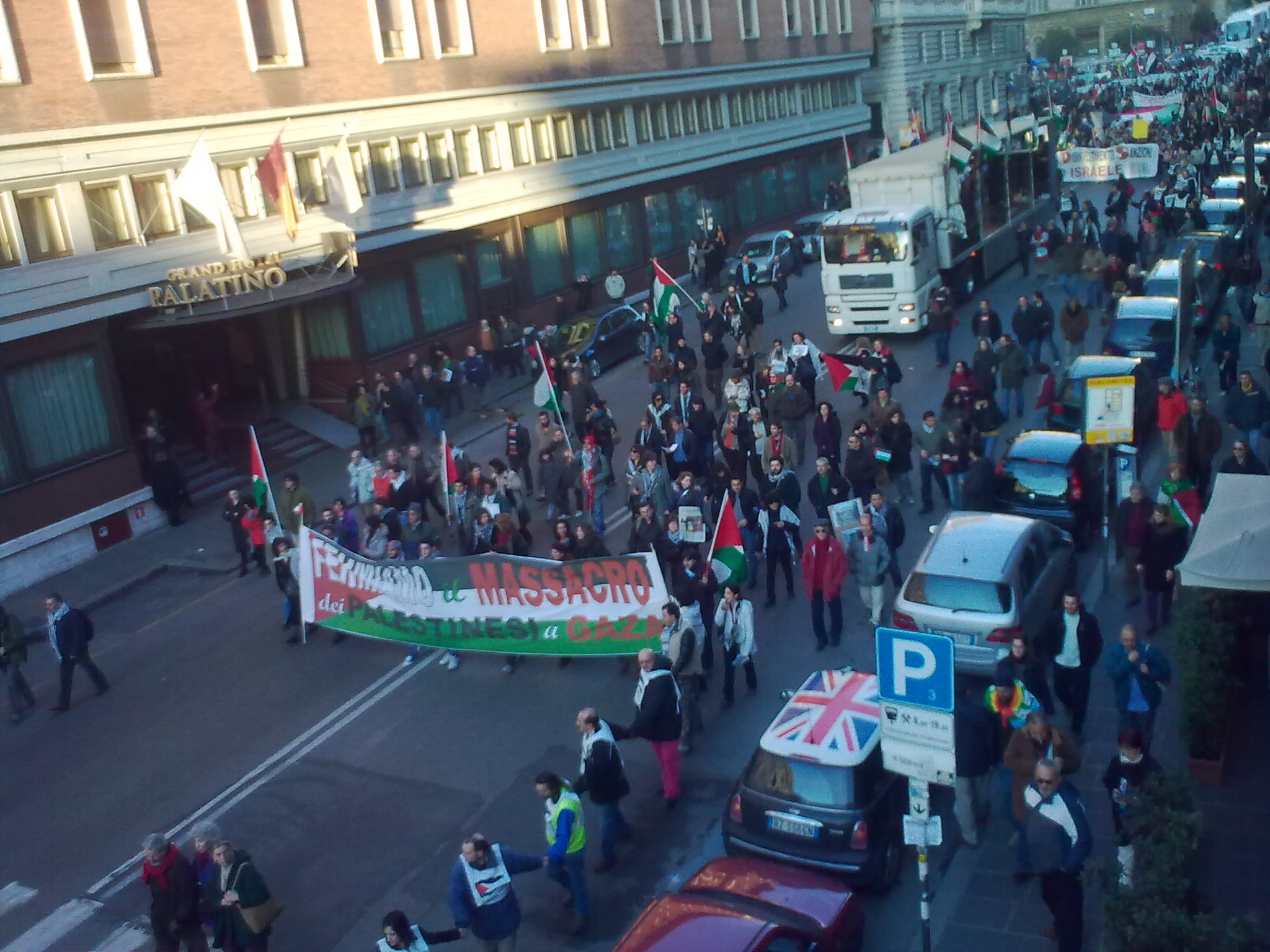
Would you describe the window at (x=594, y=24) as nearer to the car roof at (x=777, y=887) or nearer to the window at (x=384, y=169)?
the window at (x=384, y=169)

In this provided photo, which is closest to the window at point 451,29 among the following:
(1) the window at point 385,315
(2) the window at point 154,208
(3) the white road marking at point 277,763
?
(1) the window at point 385,315

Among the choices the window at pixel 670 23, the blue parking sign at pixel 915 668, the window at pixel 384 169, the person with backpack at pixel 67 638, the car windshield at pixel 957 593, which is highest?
the window at pixel 670 23

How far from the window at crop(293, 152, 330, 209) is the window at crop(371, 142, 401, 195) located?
164cm

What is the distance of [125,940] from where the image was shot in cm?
1049

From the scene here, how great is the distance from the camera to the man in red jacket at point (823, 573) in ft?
43.9

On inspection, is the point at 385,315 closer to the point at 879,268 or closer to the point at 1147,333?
the point at 879,268

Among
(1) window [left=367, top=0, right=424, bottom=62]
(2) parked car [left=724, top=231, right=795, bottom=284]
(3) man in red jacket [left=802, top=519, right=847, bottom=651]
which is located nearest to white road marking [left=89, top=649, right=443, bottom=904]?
(3) man in red jacket [left=802, top=519, right=847, bottom=651]

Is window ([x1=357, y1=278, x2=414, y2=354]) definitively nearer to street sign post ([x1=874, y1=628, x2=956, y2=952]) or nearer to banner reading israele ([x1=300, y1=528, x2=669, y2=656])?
banner reading israele ([x1=300, y1=528, x2=669, y2=656])

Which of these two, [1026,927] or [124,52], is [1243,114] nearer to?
[124,52]

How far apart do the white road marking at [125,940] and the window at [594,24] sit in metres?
29.5

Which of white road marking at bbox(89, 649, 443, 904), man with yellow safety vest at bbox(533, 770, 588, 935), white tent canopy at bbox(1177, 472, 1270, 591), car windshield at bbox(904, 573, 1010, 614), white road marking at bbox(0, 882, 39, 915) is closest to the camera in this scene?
man with yellow safety vest at bbox(533, 770, 588, 935)

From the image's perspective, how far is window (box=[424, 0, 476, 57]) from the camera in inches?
1179

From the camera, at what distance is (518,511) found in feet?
57.5

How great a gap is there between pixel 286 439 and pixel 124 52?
7.90 meters
